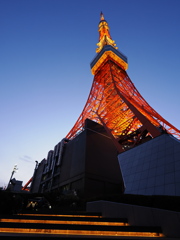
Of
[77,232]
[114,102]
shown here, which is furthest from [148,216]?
[114,102]

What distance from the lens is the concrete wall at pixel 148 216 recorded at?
4133 mm

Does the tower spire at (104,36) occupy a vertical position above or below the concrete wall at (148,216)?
above

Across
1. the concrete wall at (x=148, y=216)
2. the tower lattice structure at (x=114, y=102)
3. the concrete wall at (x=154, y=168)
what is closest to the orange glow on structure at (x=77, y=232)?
the concrete wall at (x=148, y=216)

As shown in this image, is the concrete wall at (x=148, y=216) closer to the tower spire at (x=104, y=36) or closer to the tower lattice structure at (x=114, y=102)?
the tower lattice structure at (x=114, y=102)

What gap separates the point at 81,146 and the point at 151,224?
22384 mm

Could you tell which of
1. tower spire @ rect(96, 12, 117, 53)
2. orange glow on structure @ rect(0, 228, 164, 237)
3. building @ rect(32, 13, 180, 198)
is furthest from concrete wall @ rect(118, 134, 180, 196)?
tower spire @ rect(96, 12, 117, 53)

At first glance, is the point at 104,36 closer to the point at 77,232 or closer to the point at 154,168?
the point at 154,168

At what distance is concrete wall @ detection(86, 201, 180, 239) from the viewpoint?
413 cm

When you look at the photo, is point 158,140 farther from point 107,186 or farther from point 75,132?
point 75,132

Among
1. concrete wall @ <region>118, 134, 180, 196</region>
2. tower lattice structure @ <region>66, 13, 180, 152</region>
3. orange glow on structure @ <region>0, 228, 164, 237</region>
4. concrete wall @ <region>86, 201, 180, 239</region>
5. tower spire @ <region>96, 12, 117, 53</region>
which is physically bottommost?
orange glow on structure @ <region>0, 228, 164, 237</region>

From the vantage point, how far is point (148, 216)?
486cm

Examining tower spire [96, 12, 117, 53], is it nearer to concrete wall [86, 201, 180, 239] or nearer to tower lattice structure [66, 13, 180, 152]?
tower lattice structure [66, 13, 180, 152]

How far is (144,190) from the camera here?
32.1 ft

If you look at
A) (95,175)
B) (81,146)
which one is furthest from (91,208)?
(81,146)
